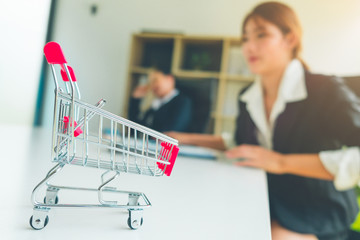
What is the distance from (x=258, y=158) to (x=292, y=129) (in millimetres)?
277

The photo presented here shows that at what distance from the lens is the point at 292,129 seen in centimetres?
118

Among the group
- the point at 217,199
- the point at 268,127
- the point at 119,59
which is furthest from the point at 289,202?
the point at 119,59

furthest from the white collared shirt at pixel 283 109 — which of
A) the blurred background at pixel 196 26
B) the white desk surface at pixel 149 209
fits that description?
the white desk surface at pixel 149 209

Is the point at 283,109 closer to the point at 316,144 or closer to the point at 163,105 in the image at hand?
the point at 316,144

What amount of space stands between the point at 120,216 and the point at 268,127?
3.56ft

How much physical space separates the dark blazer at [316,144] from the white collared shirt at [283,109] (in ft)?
0.13

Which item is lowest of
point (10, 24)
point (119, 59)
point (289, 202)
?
point (289, 202)

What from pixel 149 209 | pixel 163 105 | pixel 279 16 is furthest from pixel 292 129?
pixel 149 209

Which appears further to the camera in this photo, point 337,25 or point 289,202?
point 337,25

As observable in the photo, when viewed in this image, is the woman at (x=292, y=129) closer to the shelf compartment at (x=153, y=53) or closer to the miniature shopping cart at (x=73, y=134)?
the miniature shopping cart at (x=73, y=134)

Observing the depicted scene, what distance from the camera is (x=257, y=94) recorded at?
4.57ft

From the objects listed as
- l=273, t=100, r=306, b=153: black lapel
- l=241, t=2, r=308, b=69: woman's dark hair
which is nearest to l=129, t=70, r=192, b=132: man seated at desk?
l=273, t=100, r=306, b=153: black lapel

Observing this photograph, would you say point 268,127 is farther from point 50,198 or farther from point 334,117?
point 50,198

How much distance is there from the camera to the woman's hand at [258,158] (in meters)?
0.97
